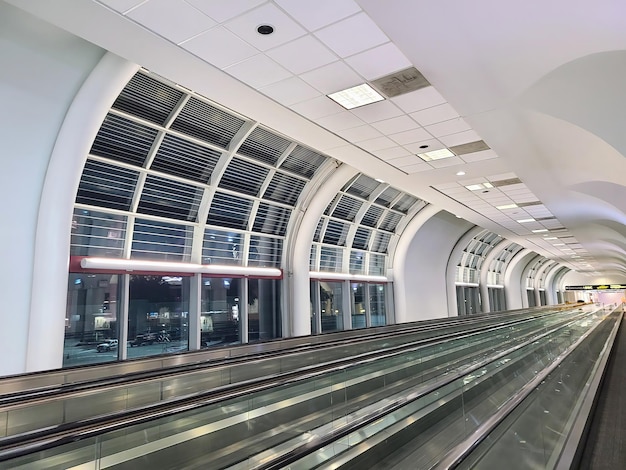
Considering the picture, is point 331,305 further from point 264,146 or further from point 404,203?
point 264,146

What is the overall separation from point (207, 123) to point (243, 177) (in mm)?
2248

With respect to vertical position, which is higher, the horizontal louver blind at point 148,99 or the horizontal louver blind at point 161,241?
the horizontal louver blind at point 148,99

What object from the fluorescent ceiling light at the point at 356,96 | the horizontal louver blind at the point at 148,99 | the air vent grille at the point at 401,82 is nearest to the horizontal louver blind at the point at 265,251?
the horizontal louver blind at the point at 148,99

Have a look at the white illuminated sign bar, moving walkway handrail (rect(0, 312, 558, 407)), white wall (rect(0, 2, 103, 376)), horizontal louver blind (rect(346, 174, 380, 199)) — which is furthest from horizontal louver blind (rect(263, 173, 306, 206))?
moving walkway handrail (rect(0, 312, 558, 407))

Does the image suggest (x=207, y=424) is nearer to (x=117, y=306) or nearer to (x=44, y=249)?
(x=44, y=249)

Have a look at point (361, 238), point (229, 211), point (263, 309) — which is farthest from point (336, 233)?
point (229, 211)

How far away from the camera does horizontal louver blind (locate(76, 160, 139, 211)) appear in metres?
9.56

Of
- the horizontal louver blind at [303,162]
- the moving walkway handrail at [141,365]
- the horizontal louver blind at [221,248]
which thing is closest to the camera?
the moving walkway handrail at [141,365]

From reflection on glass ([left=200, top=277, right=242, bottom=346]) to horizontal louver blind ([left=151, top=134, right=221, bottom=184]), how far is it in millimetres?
3087

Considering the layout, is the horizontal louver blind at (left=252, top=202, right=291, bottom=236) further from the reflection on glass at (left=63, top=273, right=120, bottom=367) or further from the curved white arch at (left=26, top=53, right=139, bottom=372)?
the curved white arch at (left=26, top=53, right=139, bottom=372)

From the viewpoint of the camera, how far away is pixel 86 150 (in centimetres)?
817

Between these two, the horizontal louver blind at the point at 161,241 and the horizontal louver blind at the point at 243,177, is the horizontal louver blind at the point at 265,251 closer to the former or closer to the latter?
the horizontal louver blind at the point at 243,177

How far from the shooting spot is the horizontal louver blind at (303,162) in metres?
13.4

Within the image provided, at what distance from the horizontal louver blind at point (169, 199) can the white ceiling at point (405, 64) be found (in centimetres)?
444
